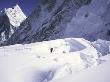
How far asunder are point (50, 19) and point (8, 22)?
10418 centimetres

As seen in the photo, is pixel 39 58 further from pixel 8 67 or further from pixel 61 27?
pixel 61 27

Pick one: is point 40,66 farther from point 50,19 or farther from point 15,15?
point 15,15

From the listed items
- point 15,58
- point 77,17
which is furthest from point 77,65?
point 77,17

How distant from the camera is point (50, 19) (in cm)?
4953

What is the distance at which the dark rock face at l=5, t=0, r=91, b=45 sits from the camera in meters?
42.4

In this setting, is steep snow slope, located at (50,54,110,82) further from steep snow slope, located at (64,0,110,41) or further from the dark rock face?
the dark rock face

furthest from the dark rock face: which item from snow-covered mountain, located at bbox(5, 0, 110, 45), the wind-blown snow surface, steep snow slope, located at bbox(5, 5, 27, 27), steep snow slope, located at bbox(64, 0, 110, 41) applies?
steep snow slope, located at bbox(5, 5, 27, 27)

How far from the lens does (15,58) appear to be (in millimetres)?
7512

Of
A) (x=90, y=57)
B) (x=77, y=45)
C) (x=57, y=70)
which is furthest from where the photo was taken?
(x=77, y=45)

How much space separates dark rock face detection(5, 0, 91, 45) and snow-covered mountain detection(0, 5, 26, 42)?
84.0 m

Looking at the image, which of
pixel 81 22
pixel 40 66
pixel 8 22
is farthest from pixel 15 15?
pixel 40 66

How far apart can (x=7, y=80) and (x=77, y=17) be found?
35.1 metres

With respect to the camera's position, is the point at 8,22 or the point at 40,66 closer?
the point at 40,66

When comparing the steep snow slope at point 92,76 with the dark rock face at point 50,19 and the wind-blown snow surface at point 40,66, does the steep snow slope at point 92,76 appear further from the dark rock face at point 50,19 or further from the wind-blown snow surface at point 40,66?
the dark rock face at point 50,19
